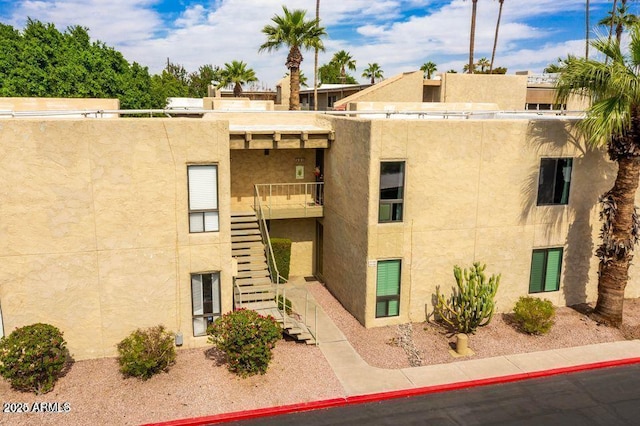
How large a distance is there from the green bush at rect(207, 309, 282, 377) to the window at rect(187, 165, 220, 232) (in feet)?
9.01

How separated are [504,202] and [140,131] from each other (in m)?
11.6

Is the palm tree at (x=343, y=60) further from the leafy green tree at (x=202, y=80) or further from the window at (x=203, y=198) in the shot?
the window at (x=203, y=198)

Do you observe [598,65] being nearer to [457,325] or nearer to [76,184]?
[457,325]

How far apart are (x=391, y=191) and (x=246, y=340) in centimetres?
648

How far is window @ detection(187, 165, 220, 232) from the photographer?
14.1 metres

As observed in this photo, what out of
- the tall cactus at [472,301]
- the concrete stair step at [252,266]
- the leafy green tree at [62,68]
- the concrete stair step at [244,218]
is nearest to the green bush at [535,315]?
the tall cactus at [472,301]

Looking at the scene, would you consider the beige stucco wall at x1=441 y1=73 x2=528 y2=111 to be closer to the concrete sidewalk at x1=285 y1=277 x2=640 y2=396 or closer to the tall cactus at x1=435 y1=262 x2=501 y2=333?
the tall cactus at x1=435 y1=262 x2=501 y2=333

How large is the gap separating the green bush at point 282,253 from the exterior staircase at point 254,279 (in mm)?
1174

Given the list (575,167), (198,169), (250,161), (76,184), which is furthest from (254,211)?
(575,167)

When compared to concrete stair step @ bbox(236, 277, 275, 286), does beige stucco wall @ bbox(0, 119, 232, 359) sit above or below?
above

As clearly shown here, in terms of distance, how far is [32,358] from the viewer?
11.9 meters

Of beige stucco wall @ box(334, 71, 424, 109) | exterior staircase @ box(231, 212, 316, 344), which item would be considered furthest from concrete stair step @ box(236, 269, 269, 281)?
beige stucco wall @ box(334, 71, 424, 109)

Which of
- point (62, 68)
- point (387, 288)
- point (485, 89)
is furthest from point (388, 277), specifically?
point (62, 68)

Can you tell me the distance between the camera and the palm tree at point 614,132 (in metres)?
14.2
